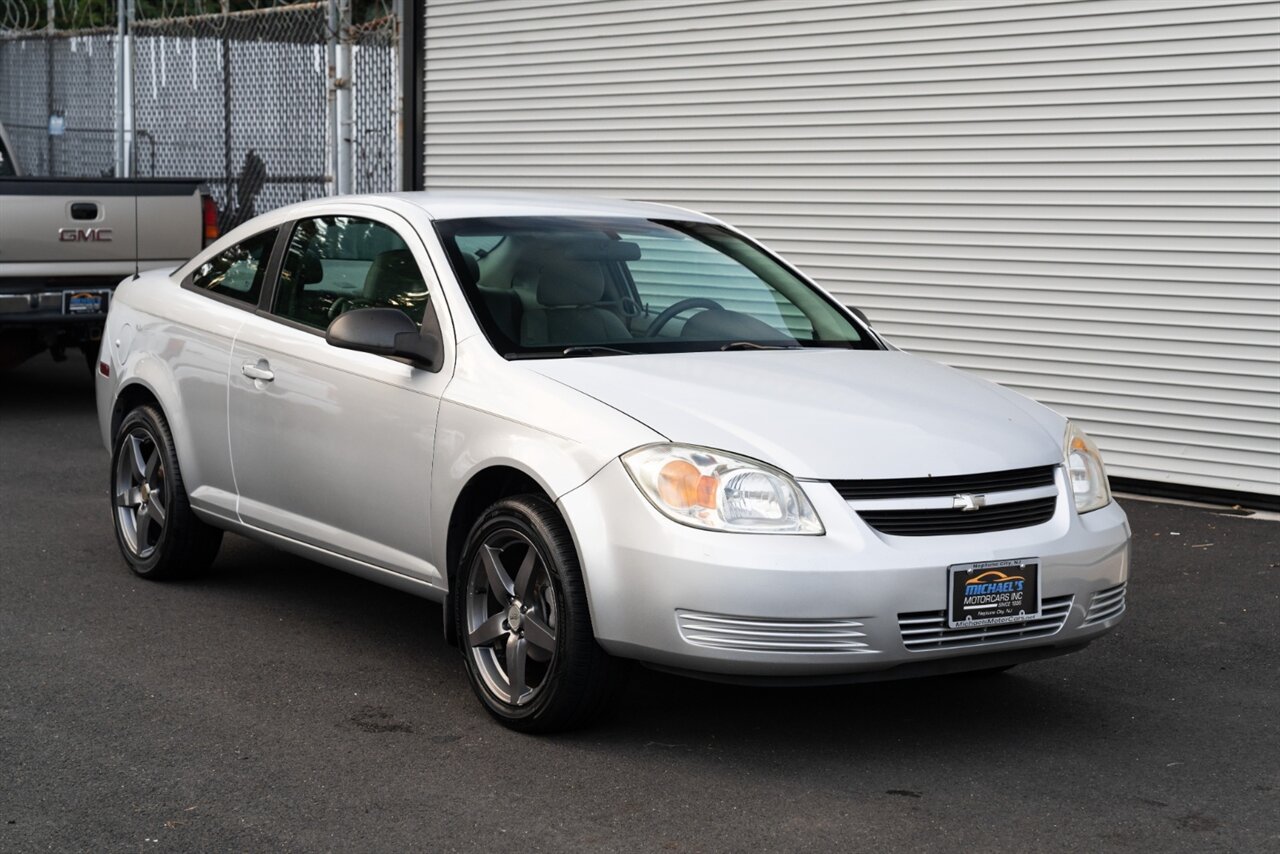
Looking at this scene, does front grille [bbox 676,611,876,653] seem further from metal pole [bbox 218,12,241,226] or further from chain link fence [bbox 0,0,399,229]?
metal pole [bbox 218,12,241,226]

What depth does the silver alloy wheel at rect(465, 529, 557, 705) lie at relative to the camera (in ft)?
16.1

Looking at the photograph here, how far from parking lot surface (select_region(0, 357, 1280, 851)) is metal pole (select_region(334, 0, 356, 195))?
8653 mm

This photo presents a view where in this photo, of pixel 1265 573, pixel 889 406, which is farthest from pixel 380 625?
pixel 1265 573

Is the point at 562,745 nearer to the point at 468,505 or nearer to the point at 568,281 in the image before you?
the point at 468,505

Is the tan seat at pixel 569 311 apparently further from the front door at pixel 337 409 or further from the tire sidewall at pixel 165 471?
the tire sidewall at pixel 165 471

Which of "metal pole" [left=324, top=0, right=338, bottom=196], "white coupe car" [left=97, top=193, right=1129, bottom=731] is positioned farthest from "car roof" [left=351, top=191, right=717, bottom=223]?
"metal pole" [left=324, top=0, right=338, bottom=196]

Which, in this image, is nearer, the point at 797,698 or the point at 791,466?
the point at 791,466

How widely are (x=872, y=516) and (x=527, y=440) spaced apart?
1.03 meters

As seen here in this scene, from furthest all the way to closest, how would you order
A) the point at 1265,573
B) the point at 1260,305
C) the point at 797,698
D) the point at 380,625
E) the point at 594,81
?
1. the point at 594,81
2. the point at 1260,305
3. the point at 1265,573
4. the point at 380,625
5. the point at 797,698

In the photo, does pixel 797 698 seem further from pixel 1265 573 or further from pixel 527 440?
pixel 1265 573

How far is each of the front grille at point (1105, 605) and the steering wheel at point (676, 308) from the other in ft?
5.51

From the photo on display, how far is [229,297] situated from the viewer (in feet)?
21.7

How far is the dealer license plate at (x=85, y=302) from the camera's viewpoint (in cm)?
1144

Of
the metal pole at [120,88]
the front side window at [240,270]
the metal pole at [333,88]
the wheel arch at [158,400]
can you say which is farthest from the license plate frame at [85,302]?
the metal pole at [120,88]
